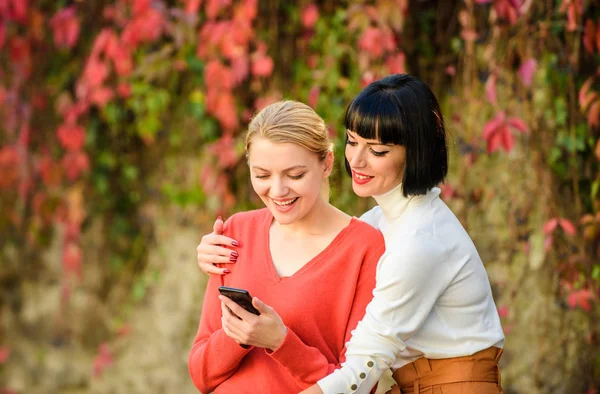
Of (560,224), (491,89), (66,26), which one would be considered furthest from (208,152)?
(560,224)

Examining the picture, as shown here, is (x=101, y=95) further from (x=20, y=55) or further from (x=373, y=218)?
(x=373, y=218)

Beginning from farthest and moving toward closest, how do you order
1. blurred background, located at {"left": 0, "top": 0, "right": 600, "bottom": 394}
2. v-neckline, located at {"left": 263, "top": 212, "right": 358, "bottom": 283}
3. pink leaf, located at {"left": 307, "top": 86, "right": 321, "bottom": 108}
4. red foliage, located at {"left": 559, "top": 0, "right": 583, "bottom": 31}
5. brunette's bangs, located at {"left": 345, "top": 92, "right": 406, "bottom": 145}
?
1. pink leaf, located at {"left": 307, "top": 86, "right": 321, "bottom": 108}
2. blurred background, located at {"left": 0, "top": 0, "right": 600, "bottom": 394}
3. red foliage, located at {"left": 559, "top": 0, "right": 583, "bottom": 31}
4. v-neckline, located at {"left": 263, "top": 212, "right": 358, "bottom": 283}
5. brunette's bangs, located at {"left": 345, "top": 92, "right": 406, "bottom": 145}

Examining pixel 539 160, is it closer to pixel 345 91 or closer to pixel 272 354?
pixel 345 91

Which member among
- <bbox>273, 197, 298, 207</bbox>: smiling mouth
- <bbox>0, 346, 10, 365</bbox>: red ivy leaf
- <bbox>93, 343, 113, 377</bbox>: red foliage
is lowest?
<bbox>0, 346, 10, 365</bbox>: red ivy leaf

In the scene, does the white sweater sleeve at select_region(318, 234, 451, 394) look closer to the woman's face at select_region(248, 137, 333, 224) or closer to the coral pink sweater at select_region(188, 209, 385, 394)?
the coral pink sweater at select_region(188, 209, 385, 394)

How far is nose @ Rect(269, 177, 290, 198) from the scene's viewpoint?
2258 mm

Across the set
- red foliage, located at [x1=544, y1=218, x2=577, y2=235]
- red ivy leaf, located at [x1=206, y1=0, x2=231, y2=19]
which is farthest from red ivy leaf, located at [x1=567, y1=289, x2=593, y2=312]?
red ivy leaf, located at [x1=206, y1=0, x2=231, y2=19]

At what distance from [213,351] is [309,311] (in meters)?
0.28

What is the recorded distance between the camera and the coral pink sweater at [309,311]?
7.50 feet

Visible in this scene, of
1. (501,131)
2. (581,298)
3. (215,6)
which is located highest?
(215,6)

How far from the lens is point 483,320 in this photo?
231 cm

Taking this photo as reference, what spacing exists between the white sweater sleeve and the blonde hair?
34cm

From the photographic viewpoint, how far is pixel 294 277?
2.32 metres

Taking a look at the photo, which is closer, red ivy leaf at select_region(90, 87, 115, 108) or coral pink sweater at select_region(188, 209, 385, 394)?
coral pink sweater at select_region(188, 209, 385, 394)
